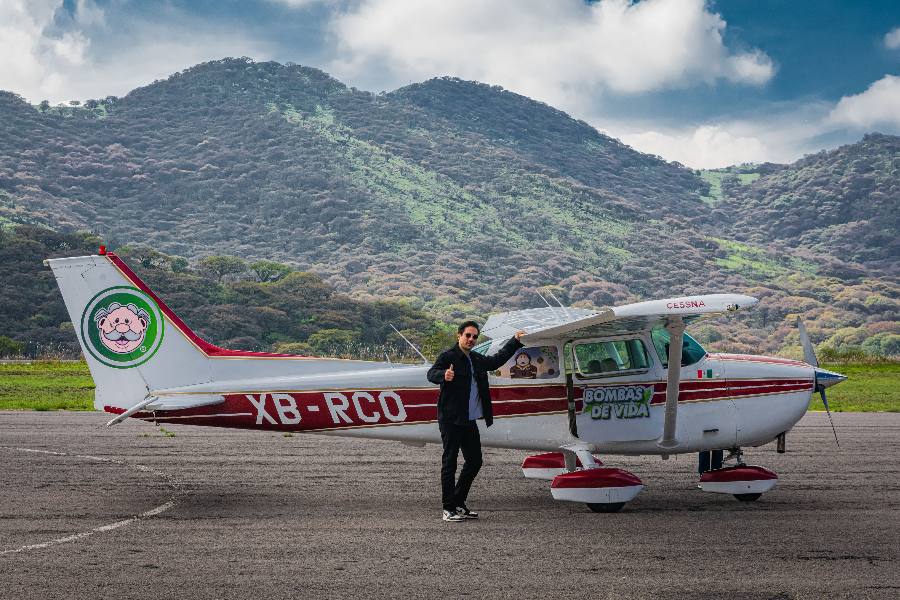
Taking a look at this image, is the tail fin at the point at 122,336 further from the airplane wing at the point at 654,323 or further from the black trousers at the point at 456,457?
the airplane wing at the point at 654,323

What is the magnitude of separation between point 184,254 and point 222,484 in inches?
7164

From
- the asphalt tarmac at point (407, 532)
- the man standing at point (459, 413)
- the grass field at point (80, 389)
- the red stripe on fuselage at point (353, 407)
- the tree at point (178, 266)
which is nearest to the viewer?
the asphalt tarmac at point (407, 532)

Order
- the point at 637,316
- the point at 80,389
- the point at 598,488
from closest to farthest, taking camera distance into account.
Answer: the point at 637,316 → the point at 598,488 → the point at 80,389

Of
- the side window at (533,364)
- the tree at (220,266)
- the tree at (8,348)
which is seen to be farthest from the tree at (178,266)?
the side window at (533,364)

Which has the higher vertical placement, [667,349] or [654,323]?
[654,323]

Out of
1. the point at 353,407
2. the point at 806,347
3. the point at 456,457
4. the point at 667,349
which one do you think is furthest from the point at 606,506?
the point at 806,347

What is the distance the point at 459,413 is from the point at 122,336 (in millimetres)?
4336

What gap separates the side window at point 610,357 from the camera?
11.6 metres

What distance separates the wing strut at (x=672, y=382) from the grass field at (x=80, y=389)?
653 inches

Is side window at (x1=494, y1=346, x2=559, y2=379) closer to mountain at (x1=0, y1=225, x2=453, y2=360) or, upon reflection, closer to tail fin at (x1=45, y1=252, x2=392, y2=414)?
tail fin at (x1=45, y1=252, x2=392, y2=414)

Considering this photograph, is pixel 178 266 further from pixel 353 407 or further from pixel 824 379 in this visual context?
pixel 824 379

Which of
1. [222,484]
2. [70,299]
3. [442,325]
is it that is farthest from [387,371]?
[442,325]

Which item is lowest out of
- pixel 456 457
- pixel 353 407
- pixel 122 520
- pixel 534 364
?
pixel 122 520

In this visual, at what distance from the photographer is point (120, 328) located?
11.7 meters
